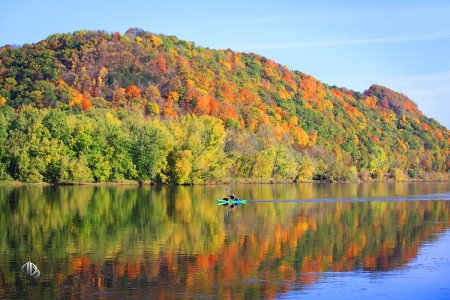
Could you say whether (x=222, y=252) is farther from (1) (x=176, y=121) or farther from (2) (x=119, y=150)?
(1) (x=176, y=121)

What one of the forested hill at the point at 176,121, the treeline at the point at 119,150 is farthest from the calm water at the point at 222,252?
the forested hill at the point at 176,121

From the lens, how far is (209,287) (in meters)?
21.5

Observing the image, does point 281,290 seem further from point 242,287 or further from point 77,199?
point 77,199

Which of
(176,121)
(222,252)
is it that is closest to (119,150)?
(176,121)

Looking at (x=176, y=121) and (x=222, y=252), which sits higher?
(x=176, y=121)

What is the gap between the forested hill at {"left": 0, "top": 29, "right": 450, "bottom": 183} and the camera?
86938 millimetres

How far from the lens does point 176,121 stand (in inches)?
3989

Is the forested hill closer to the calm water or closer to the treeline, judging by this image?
the treeline

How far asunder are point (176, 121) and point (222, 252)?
73588mm

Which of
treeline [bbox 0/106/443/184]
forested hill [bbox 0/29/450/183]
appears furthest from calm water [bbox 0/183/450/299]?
forested hill [bbox 0/29/450/183]

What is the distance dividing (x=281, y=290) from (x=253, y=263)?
4437 mm

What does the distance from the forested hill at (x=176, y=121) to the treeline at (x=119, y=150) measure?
141 millimetres

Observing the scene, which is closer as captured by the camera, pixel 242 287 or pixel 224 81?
pixel 242 287

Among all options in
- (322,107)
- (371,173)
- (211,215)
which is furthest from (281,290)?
(322,107)
